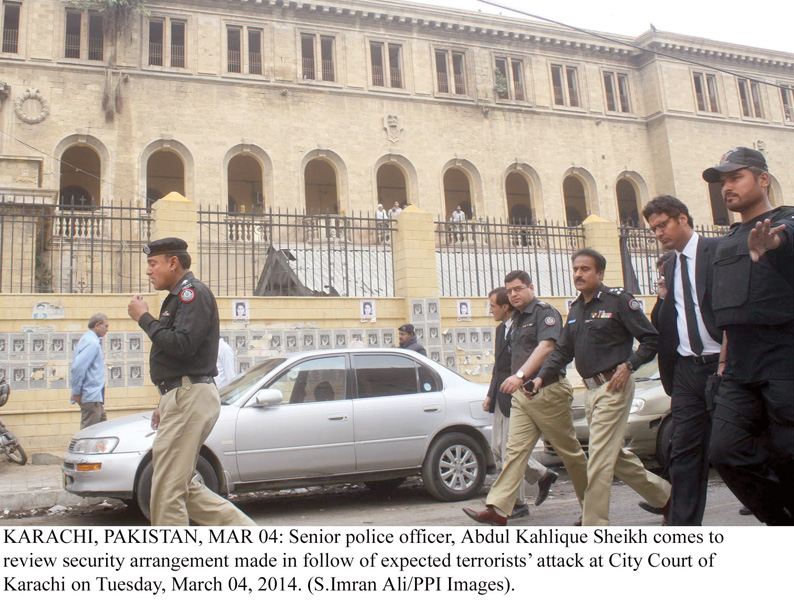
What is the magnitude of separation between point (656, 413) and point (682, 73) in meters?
27.7

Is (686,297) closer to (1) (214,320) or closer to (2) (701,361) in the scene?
(2) (701,361)

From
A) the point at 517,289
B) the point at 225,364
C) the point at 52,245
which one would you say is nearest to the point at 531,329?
the point at 517,289

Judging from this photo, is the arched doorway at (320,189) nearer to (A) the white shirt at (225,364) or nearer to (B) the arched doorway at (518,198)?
(B) the arched doorway at (518,198)

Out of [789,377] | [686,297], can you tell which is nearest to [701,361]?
[686,297]

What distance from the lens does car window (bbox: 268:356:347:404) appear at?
6.96 metres

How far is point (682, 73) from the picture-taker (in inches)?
1237

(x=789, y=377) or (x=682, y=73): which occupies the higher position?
(x=682, y=73)

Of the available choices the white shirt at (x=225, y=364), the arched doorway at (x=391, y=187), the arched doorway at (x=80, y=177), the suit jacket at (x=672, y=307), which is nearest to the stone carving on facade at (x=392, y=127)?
the arched doorway at (x=391, y=187)

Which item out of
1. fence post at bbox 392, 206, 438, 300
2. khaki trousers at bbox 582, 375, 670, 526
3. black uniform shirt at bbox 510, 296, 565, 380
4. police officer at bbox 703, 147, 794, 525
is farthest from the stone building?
police officer at bbox 703, 147, 794, 525

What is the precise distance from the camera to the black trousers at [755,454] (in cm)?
341

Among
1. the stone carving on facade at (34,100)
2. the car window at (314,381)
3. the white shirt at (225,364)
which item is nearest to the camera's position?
the car window at (314,381)

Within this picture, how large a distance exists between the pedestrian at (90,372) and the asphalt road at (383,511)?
2108 mm

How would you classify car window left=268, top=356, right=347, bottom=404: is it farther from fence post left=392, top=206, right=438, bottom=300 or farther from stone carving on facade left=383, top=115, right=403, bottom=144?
stone carving on facade left=383, top=115, right=403, bottom=144

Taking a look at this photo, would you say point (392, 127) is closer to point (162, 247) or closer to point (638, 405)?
point (638, 405)
